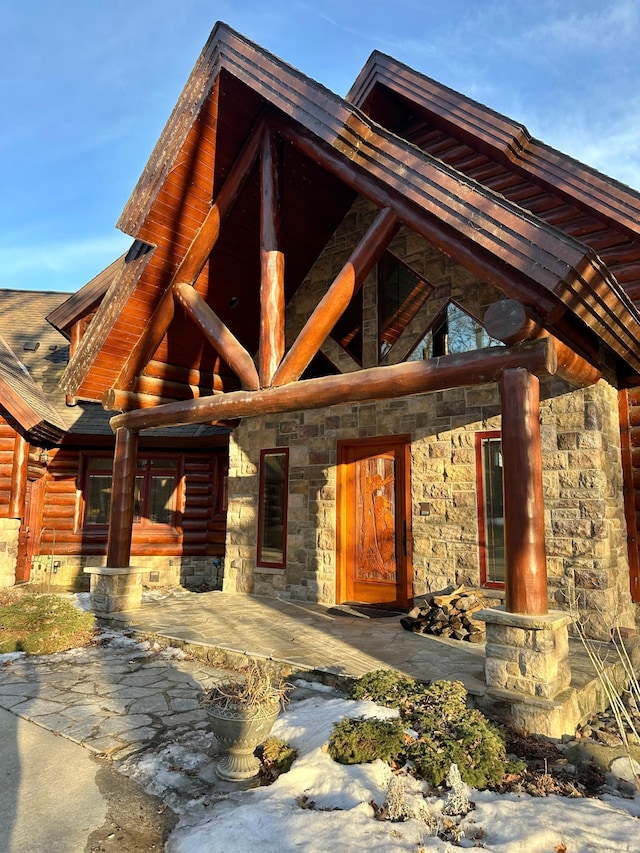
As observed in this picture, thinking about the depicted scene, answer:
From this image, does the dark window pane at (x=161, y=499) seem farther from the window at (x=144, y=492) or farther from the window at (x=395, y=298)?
the window at (x=395, y=298)

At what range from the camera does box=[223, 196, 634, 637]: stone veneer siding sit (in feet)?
22.7

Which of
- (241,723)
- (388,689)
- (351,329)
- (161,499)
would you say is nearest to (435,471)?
(351,329)

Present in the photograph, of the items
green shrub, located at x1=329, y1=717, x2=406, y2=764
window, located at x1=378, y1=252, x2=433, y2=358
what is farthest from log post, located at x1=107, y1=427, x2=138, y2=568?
green shrub, located at x1=329, y1=717, x2=406, y2=764

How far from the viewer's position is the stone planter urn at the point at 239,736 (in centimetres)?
373

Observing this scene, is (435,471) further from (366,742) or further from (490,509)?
(366,742)

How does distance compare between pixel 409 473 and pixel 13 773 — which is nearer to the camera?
pixel 13 773

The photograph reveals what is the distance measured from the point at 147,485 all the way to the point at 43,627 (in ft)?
22.5

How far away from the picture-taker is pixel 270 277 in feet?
21.9

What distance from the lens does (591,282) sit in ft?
14.6

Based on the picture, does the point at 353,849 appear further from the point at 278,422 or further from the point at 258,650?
the point at 278,422

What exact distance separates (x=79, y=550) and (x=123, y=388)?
248 inches

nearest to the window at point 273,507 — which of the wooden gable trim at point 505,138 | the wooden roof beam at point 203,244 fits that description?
the wooden roof beam at point 203,244

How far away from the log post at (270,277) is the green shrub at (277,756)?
12.4ft

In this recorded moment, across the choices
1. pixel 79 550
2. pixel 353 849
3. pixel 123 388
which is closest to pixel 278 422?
pixel 123 388
